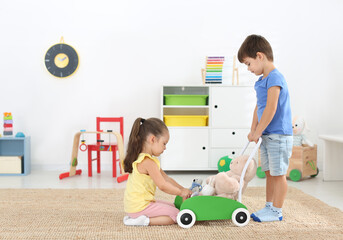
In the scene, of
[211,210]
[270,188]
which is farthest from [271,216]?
[211,210]

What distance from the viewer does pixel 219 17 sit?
397 centimetres

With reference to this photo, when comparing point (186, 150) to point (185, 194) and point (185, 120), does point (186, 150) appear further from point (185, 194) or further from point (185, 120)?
point (185, 194)

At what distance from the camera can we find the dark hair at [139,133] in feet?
6.19

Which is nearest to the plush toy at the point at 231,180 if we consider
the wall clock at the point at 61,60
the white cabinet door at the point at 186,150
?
the white cabinet door at the point at 186,150

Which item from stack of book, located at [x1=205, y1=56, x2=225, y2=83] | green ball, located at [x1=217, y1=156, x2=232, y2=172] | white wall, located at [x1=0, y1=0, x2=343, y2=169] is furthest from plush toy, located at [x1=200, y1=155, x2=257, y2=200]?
white wall, located at [x1=0, y1=0, x2=343, y2=169]

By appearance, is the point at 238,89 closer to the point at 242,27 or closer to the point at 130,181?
the point at 242,27

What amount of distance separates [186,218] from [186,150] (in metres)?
1.82

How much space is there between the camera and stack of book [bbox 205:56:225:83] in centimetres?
375

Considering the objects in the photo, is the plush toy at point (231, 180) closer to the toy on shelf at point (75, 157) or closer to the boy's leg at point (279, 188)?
the boy's leg at point (279, 188)

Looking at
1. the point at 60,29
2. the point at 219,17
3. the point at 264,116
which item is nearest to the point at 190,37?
the point at 219,17

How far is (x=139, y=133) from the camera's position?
6.25 feet

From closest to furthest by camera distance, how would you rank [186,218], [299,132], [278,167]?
[186,218], [278,167], [299,132]

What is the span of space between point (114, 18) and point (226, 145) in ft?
5.70

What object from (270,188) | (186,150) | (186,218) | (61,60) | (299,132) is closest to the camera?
(186,218)
